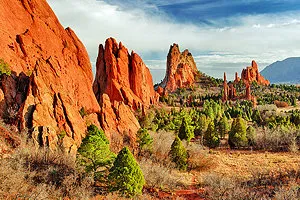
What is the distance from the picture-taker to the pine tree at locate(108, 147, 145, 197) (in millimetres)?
20025

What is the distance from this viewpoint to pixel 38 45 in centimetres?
4366

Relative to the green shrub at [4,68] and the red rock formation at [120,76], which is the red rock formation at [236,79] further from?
the green shrub at [4,68]

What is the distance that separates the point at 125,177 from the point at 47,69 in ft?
69.1

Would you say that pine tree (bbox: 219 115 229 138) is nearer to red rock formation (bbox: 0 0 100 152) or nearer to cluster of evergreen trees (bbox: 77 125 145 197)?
red rock formation (bbox: 0 0 100 152)

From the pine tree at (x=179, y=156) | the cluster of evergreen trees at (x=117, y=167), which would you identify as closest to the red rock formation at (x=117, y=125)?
the pine tree at (x=179, y=156)

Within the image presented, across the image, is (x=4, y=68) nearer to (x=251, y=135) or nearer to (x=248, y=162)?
(x=248, y=162)

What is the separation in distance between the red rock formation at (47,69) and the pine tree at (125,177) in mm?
8913

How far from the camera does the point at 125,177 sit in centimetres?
2009

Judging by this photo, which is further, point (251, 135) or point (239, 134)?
point (251, 135)

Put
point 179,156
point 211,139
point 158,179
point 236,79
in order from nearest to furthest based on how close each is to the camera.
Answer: point 158,179
point 179,156
point 211,139
point 236,79

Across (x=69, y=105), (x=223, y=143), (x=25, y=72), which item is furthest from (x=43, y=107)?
(x=223, y=143)

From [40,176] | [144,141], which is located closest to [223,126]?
[144,141]

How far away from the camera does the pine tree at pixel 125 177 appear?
20025mm

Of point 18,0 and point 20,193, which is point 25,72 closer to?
point 18,0
